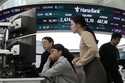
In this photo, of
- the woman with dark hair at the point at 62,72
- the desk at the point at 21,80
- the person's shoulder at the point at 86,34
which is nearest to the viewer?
the desk at the point at 21,80

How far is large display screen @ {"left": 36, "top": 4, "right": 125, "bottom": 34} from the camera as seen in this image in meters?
7.49

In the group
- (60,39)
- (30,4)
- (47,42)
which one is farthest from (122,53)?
(47,42)

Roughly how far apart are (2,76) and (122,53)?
497 cm

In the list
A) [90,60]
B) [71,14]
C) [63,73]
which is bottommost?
[63,73]

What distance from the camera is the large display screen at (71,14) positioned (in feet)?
24.6

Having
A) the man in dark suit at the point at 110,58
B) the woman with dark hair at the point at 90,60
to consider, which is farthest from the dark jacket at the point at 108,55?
the woman with dark hair at the point at 90,60

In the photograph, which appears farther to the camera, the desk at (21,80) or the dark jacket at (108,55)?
the dark jacket at (108,55)

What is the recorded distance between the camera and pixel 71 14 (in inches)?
297

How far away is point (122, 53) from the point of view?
320 inches

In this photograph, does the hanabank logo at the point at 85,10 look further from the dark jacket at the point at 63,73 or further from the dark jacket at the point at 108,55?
the dark jacket at the point at 63,73

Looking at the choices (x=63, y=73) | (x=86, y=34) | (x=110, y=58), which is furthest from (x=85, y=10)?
(x=86, y=34)

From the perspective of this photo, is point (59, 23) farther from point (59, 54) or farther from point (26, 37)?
point (26, 37)

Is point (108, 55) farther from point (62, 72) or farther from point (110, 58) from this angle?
point (62, 72)

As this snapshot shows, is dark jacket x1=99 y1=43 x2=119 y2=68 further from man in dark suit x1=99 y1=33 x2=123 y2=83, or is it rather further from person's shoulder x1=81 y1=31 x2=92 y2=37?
person's shoulder x1=81 y1=31 x2=92 y2=37
